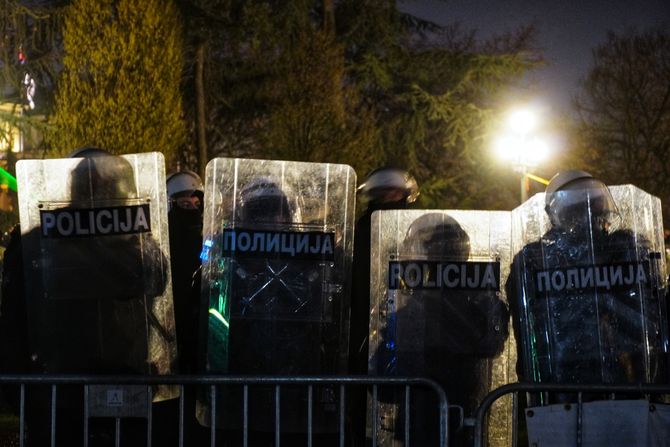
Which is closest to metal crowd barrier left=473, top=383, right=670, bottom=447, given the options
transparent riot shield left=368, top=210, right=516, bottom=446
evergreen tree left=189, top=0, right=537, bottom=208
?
transparent riot shield left=368, top=210, right=516, bottom=446

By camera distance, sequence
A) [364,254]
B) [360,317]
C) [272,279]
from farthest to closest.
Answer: [364,254], [360,317], [272,279]

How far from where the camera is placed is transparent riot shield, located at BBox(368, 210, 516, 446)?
16.5 ft

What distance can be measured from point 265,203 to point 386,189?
4.91ft

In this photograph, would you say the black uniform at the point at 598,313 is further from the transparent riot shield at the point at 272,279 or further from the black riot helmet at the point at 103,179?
the black riot helmet at the point at 103,179

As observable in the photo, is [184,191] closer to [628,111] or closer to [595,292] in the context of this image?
[595,292]

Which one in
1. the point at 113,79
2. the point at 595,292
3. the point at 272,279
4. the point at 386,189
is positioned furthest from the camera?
the point at 113,79

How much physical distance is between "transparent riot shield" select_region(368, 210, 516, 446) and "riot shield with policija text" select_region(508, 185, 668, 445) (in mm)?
248

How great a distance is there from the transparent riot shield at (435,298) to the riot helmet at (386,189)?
123 cm

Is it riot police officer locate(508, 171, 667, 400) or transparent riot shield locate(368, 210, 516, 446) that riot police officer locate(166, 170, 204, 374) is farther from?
riot police officer locate(508, 171, 667, 400)

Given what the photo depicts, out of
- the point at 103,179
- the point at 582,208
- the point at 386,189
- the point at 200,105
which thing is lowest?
the point at 582,208

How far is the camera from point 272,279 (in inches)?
193

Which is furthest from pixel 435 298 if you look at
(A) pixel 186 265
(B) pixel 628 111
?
(B) pixel 628 111

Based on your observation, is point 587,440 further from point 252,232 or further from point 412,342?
point 252,232

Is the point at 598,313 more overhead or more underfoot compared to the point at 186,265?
more underfoot
